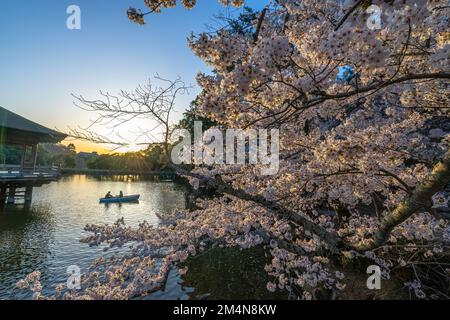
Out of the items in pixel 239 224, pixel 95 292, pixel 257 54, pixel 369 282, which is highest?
pixel 257 54

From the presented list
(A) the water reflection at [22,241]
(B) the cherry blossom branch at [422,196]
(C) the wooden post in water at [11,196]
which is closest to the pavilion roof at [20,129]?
(C) the wooden post in water at [11,196]

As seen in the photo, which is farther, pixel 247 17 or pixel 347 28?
pixel 247 17

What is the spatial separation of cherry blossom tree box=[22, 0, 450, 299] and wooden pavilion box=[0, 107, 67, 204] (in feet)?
48.9

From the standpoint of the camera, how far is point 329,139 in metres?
4.98

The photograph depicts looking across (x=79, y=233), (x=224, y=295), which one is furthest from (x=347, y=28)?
(x=79, y=233)

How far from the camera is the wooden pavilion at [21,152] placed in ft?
57.9

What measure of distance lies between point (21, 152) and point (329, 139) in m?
23.1

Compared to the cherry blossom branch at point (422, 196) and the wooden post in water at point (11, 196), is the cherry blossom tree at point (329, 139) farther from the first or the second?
the wooden post in water at point (11, 196)

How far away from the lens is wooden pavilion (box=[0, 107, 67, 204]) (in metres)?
17.6

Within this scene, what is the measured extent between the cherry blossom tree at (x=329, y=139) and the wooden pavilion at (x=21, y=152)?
1491cm

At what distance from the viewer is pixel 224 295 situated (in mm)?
7145
